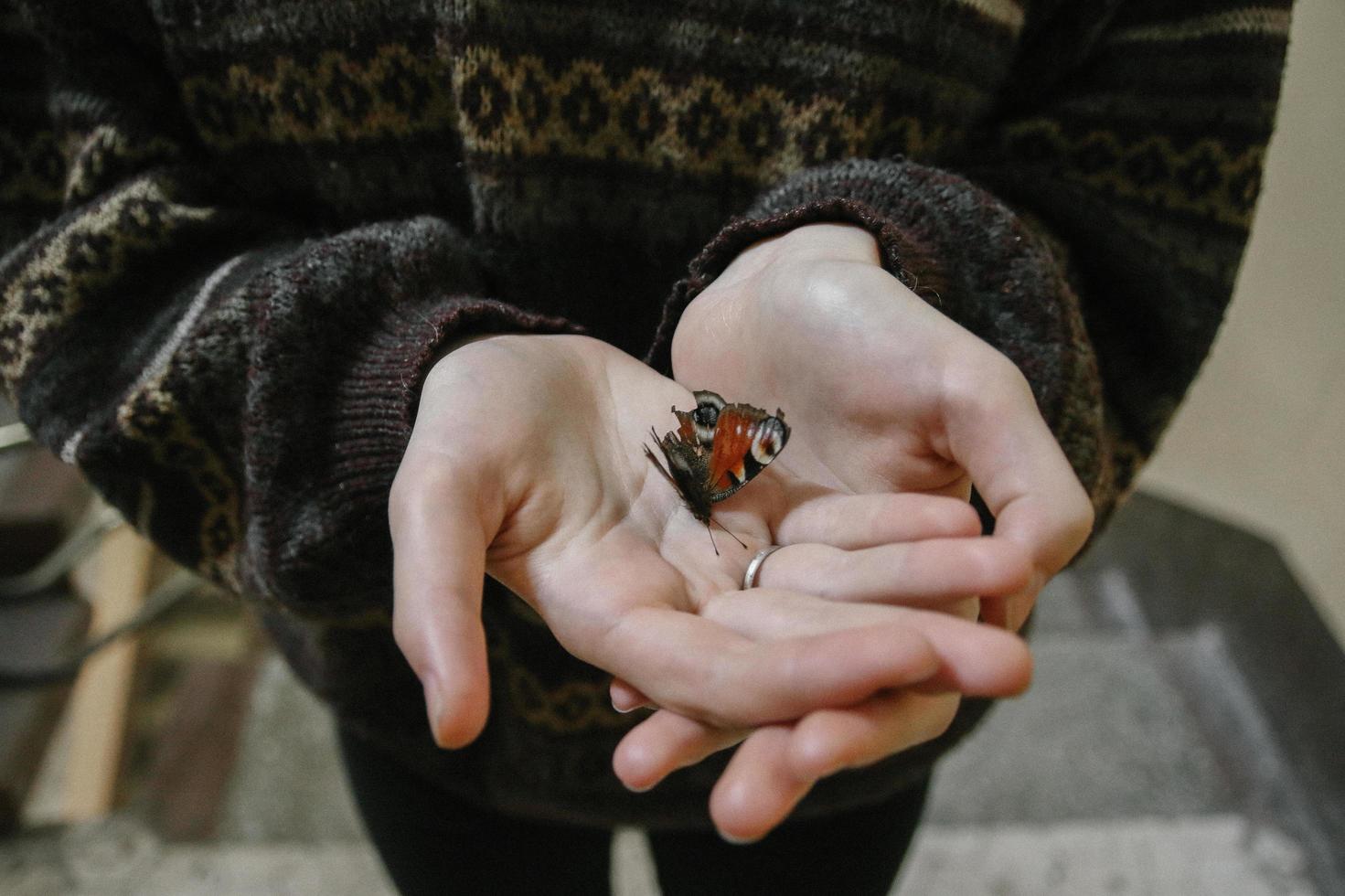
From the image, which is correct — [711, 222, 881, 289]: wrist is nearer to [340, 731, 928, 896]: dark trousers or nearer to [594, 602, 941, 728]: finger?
[594, 602, 941, 728]: finger

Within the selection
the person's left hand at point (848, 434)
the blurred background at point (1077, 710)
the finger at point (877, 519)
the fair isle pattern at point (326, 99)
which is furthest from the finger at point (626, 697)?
the blurred background at point (1077, 710)

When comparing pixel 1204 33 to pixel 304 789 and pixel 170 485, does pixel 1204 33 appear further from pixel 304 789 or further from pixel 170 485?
pixel 304 789

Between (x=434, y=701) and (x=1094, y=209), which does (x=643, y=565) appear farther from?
(x=1094, y=209)

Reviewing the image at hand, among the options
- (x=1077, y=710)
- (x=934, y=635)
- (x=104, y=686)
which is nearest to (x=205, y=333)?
(x=934, y=635)

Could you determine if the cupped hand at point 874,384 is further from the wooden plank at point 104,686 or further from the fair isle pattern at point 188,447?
the wooden plank at point 104,686

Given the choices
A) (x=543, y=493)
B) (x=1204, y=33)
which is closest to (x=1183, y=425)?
(x=1204, y=33)

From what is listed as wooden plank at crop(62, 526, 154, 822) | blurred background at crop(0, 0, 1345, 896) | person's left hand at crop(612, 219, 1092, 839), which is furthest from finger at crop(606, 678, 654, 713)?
wooden plank at crop(62, 526, 154, 822)
